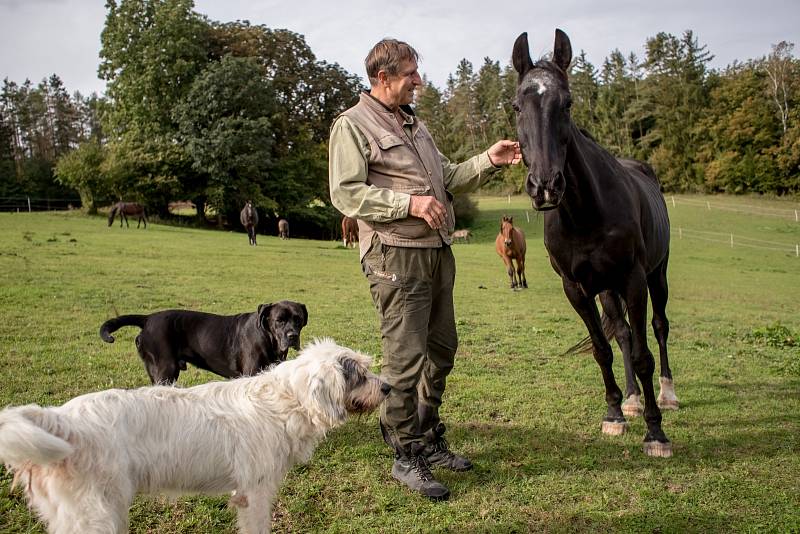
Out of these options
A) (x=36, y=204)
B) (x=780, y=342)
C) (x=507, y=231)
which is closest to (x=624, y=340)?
(x=780, y=342)

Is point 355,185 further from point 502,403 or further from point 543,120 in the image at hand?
point 502,403

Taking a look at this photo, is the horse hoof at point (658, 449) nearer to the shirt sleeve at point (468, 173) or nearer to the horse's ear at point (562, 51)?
the shirt sleeve at point (468, 173)

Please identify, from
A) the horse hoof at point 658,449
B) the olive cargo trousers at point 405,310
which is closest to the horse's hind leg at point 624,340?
the horse hoof at point 658,449

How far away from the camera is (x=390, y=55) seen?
4.46 meters

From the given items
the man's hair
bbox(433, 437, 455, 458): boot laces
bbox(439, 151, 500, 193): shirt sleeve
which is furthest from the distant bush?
the man's hair

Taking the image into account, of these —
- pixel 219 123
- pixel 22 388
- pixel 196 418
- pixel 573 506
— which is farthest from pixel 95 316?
pixel 219 123

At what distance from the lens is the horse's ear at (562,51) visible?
17.3 ft

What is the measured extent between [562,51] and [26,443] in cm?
475

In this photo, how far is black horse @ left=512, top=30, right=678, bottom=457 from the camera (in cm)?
484

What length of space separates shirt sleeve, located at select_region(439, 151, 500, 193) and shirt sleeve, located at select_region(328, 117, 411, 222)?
0.88m

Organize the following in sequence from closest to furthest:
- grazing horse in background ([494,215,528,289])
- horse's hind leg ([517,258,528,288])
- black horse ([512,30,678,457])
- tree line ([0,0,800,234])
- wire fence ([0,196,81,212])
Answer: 1. black horse ([512,30,678,457])
2. grazing horse in background ([494,215,528,289])
3. horse's hind leg ([517,258,528,288])
4. tree line ([0,0,800,234])
5. wire fence ([0,196,81,212])

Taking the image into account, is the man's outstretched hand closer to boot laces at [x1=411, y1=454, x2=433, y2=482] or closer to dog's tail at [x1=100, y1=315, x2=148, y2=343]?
boot laces at [x1=411, y1=454, x2=433, y2=482]

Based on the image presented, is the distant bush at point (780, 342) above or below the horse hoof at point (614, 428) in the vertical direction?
below

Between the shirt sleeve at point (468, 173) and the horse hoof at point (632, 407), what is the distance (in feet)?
10.9
